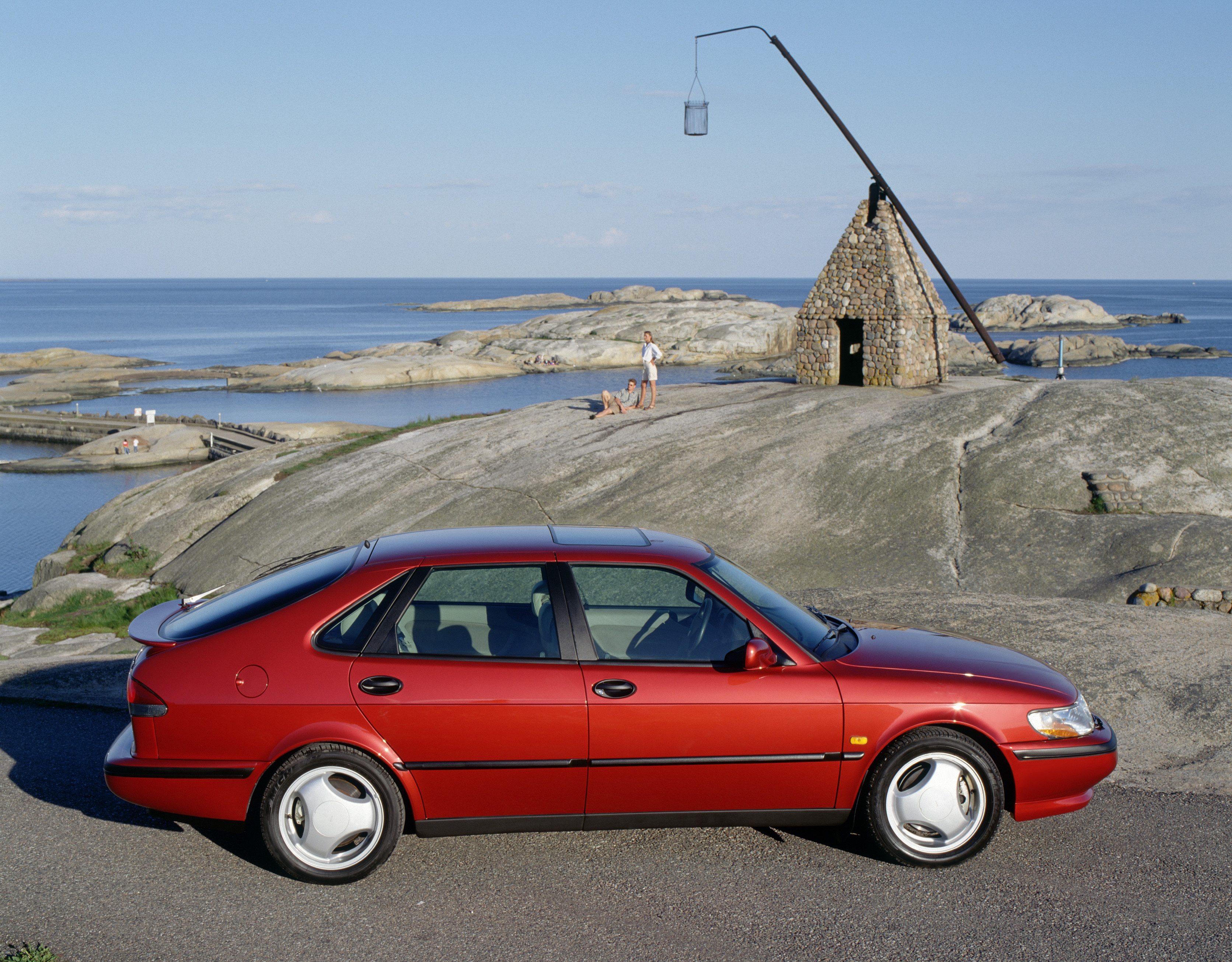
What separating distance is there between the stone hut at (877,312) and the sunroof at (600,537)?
16018mm

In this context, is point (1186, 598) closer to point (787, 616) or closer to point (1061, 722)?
point (1061, 722)

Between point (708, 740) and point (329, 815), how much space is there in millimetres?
1771

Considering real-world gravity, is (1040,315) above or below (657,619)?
above

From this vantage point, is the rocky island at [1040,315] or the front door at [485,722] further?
the rocky island at [1040,315]

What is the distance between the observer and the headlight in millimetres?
4824

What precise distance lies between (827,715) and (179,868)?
318cm

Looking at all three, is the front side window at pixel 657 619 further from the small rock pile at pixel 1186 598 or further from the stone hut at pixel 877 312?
the stone hut at pixel 877 312

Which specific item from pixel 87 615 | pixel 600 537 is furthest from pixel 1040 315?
pixel 600 537

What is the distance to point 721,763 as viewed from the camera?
15.5 ft

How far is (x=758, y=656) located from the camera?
4.66m

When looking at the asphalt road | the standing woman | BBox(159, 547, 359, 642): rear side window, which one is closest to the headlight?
the asphalt road

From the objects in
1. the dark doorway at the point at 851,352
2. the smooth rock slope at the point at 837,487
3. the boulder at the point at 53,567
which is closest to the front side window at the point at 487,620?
the smooth rock slope at the point at 837,487

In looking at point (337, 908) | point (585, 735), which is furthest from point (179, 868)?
point (585, 735)

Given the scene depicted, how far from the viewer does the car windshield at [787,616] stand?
16.3ft
